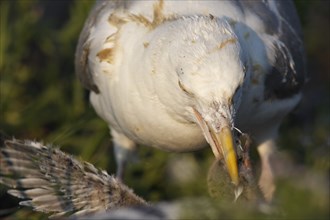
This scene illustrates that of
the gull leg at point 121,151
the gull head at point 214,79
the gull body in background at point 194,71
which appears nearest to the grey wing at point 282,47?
the gull body in background at point 194,71

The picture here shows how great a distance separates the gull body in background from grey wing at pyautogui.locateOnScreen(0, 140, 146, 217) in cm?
40

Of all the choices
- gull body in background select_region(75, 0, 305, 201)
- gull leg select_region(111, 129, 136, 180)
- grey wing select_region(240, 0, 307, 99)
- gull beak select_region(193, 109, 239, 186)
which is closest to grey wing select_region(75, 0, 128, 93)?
gull body in background select_region(75, 0, 305, 201)

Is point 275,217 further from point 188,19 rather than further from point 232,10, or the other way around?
point 232,10

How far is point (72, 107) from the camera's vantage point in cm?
544

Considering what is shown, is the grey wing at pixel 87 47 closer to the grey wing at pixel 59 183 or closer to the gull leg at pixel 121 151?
the gull leg at pixel 121 151

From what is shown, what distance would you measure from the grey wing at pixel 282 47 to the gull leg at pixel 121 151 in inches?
34.7

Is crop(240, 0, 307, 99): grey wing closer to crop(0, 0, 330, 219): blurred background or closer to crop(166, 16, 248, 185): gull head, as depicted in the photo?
crop(0, 0, 330, 219): blurred background

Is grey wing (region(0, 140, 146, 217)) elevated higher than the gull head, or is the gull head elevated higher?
the gull head

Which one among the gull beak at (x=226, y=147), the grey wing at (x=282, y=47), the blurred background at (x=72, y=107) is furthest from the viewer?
the blurred background at (x=72, y=107)

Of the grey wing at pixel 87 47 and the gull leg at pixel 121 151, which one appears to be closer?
the grey wing at pixel 87 47

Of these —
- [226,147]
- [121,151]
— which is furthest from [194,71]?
[121,151]

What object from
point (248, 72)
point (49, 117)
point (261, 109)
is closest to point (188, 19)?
point (248, 72)

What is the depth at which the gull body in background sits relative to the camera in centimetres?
345

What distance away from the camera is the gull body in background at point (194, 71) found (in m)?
3.45
